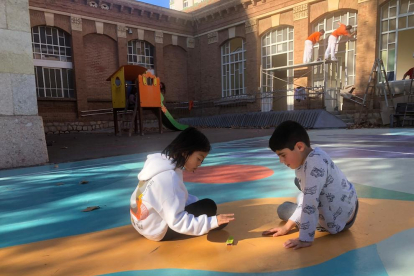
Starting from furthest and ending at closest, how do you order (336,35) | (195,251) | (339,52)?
1. (339,52)
2. (336,35)
3. (195,251)

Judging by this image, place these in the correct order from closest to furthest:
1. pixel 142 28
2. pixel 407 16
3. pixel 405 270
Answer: pixel 405 270 < pixel 407 16 < pixel 142 28

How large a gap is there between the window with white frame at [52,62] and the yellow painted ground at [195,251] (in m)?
14.3

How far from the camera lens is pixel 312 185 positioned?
1604 millimetres

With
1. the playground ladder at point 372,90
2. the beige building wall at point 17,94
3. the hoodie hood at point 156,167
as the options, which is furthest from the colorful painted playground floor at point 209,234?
the playground ladder at point 372,90

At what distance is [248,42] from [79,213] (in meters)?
15.7

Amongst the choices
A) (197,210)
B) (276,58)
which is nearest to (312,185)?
(197,210)

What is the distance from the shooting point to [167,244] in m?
1.82

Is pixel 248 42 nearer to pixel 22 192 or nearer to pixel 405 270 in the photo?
pixel 22 192

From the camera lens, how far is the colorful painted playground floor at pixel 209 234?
1.53 meters

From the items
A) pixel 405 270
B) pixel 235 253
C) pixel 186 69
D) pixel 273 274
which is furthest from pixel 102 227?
pixel 186 69

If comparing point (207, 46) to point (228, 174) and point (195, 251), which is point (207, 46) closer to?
point (228, 174)

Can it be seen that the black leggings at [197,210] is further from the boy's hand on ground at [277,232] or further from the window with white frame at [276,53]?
the window with white frame at [276,53]

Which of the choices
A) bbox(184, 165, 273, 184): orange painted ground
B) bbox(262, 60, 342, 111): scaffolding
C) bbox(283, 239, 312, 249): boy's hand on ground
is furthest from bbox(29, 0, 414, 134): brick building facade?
bbox(283, 239, 312, 249): boy's hand on ground

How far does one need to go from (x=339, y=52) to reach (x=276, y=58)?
331 cm
